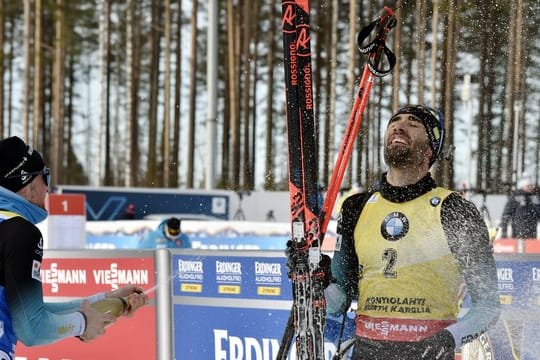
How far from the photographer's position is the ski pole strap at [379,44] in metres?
4.21

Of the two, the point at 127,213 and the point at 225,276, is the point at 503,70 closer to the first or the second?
the point at 225,276

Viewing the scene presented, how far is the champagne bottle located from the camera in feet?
12.5

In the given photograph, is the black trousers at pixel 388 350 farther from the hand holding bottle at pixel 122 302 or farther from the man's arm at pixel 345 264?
the hand holding bottle at pixel 122 302

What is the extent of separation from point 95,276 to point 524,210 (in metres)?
6.91

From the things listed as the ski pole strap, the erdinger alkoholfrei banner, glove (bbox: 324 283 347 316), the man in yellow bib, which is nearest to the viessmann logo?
the erdinger alkoholfrei banner

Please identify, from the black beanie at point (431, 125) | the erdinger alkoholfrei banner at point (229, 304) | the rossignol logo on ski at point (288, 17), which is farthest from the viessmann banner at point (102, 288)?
the black beanie at point (431, 125)

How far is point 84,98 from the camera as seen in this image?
52.5 metres

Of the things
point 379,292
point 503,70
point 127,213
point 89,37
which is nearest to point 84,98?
point 89,37

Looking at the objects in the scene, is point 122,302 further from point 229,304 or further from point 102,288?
point 102,288

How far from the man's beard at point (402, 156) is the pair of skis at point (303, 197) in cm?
52

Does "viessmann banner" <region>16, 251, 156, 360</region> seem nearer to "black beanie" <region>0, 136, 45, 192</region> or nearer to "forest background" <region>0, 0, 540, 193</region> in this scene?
"black beanie" <region>0, 136, 45, 192</region>

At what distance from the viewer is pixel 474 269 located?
3.32 metres

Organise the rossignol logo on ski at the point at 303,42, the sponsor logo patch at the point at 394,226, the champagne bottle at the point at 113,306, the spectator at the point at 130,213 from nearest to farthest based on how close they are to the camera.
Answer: the sponsor logo patch at the point at 394,226 → the champagne bottle at the point at 113,306 → the rossignol logo on ski at the point at 303,42 → the spectator at the point at 130,213

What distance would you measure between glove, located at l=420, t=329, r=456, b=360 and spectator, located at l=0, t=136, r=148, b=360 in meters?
1.27
